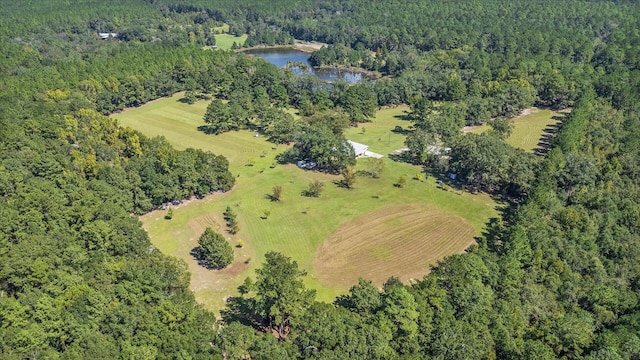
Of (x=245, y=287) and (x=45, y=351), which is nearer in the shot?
(x=45, y=351)

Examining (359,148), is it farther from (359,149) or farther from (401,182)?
(401,182)

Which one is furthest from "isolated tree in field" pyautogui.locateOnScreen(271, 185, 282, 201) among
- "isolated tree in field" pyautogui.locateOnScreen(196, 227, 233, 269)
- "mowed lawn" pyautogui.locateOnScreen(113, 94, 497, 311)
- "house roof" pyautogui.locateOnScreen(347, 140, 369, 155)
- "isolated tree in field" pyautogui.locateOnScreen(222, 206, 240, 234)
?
"house roof" pyautogui.locateOnScreen(347, 140, 369, 155)

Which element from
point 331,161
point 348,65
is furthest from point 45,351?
point 348,65

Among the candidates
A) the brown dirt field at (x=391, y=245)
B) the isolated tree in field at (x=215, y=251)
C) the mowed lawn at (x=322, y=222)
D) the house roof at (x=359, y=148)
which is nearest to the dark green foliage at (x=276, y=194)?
the mowed lawn at (x=322, y=222)

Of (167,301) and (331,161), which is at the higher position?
(167,301)

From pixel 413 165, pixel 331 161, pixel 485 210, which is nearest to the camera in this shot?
pixel 485 210

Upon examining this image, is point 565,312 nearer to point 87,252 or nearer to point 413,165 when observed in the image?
point 413,165

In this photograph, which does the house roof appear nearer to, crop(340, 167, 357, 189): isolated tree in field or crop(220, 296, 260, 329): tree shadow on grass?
crop(340, 167, 357, 189): isolated tree in field
